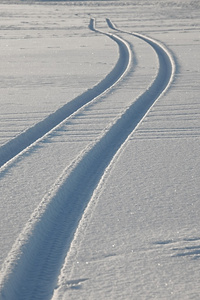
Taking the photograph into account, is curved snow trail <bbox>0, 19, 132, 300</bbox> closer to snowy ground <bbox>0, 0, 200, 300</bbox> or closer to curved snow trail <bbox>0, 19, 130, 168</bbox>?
snowy ground <bbox>0, 0, 200, 300</bbox>

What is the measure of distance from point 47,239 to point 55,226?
0.72 ft

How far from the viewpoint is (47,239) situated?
3830 mm

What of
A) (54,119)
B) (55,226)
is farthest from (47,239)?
(54,119)

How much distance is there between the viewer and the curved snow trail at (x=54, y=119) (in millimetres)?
5980

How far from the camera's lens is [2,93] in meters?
9.27

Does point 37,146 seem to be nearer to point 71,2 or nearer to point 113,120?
point 113,120

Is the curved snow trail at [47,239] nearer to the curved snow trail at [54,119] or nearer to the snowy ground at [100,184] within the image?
the snowy ground at [100,184]

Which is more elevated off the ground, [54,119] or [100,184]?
[100,184]

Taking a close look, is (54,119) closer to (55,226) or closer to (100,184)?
(100,184)

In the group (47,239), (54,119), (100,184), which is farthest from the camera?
(54,119)

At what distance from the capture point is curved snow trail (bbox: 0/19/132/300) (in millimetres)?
3234

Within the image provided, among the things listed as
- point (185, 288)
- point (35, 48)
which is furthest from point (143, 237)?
point (35, 48)

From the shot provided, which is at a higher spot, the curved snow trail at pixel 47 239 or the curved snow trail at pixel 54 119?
the curved snow trail at pixel 47 239

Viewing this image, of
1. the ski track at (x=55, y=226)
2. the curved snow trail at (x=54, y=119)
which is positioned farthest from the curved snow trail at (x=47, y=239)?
the curved snow trail at (x=54, y=119)
